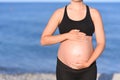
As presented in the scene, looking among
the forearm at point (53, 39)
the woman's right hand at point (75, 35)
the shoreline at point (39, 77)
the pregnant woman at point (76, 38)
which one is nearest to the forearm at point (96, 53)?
the pregnant woman at point (76, 38)

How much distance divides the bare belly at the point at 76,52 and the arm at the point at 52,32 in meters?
0.11

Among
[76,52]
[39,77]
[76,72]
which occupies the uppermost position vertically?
[76,52]

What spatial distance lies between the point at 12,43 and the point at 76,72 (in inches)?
761

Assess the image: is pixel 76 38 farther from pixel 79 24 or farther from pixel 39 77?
pixel 39 77

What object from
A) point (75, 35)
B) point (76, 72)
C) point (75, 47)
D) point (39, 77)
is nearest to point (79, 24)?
point (75, 35)

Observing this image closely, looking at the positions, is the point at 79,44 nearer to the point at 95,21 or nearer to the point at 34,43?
the point at 95,21

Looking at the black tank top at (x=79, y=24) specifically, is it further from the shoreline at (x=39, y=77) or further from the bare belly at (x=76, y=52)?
the shoreline at (x=39, y=77)

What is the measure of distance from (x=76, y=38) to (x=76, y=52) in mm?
142

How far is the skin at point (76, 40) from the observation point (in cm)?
416

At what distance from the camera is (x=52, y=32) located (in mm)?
4219

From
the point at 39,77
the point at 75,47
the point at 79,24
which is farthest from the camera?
the point at 39,77

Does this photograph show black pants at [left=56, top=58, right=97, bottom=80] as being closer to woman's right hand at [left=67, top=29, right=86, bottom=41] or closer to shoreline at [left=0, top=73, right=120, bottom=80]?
woman's right hand at [left=67, top=29, right=86, bottom=41]

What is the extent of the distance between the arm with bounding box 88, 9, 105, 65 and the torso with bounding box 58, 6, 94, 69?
44 mm

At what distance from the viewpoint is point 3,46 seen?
72.3 ft
